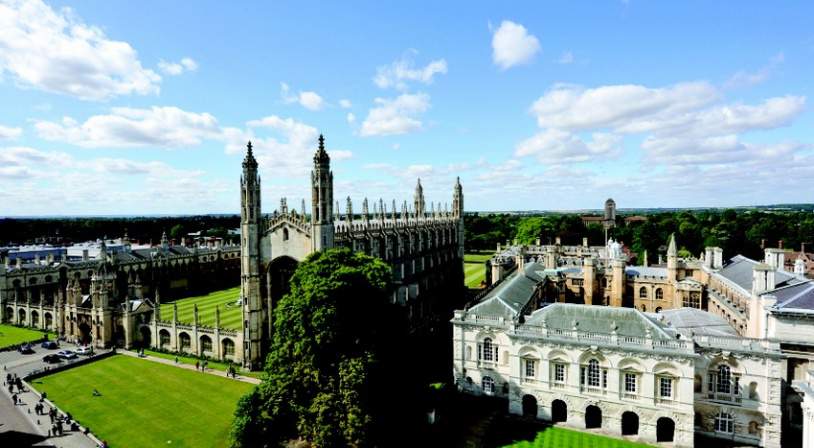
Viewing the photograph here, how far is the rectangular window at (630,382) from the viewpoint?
28672mm

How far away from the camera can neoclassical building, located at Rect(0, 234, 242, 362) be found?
44719mm

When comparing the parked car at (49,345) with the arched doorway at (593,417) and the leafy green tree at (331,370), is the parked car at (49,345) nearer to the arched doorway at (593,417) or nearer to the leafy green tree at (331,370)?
the leafy green tree at (331,370)

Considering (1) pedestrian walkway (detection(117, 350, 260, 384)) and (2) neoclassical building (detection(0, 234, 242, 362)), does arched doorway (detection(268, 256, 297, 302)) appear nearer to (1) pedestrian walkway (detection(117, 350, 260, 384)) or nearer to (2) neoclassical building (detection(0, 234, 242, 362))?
(2) neoclassical building (detection(0, 234, 242, 362))

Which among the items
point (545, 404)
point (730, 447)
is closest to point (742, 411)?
point (730, 447)

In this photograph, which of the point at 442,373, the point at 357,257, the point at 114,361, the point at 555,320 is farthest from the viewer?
the point at 114,361

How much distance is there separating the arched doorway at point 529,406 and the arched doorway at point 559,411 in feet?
4.08

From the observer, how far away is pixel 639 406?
28250mm

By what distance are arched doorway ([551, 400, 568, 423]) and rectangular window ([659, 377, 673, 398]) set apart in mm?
6141

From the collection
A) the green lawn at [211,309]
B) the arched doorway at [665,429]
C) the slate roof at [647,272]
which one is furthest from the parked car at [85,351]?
the slate roof at [647,272]

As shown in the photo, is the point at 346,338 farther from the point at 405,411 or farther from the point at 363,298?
the point at 405,411

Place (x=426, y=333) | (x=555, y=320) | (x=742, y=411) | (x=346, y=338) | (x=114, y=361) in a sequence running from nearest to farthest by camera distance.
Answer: (x=346, y=338) → (x=742, y=411) → (x=555, y=320) → (x=114, y=361) → (x=426, y=333)

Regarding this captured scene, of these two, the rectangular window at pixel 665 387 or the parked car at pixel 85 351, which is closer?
the rectangular window at pixel 665 387

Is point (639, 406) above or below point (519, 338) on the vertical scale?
below

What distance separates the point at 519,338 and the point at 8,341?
58129 mm
